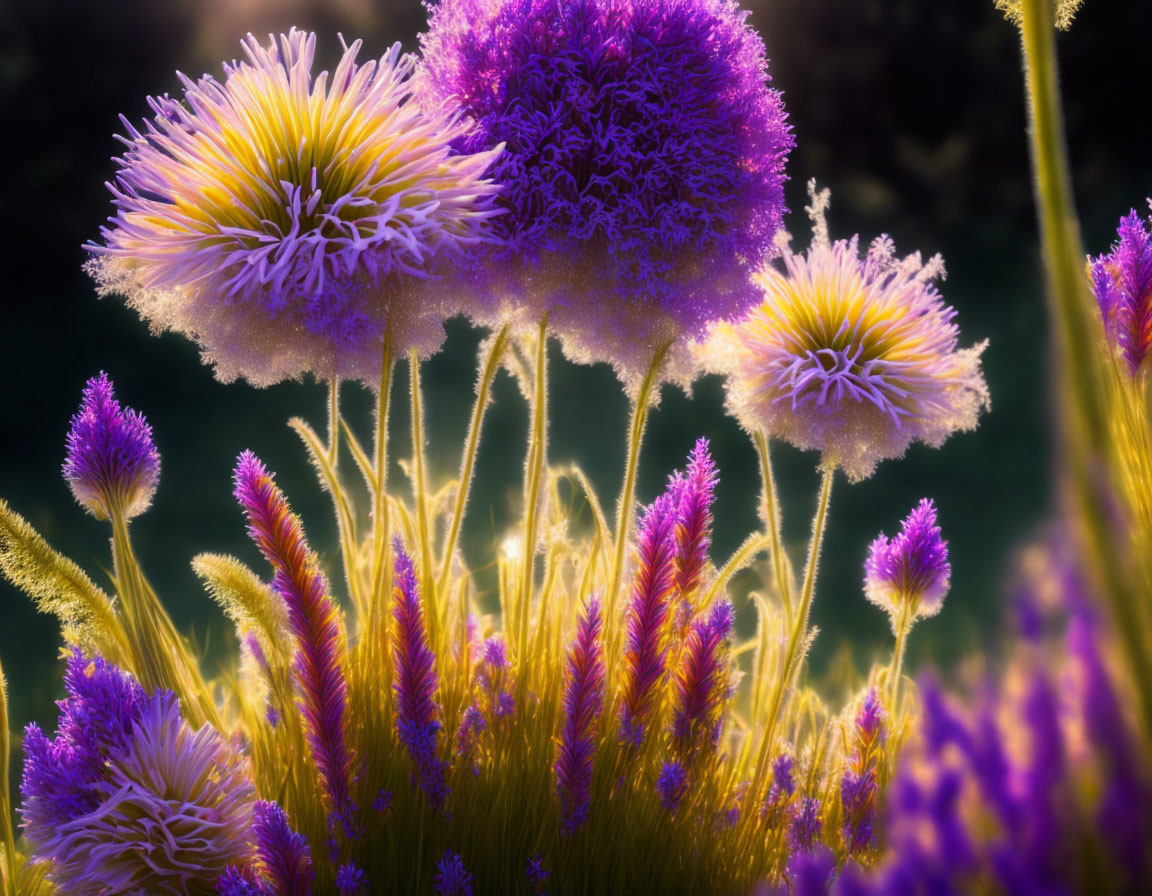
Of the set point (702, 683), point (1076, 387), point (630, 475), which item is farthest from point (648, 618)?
point (1076, 387)

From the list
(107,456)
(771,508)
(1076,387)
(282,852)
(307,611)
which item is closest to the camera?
(1076,387)

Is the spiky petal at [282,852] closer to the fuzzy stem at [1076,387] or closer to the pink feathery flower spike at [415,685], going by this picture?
the pink feathery flower spike at [415,685]

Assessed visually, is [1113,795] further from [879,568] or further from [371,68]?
[371,68]

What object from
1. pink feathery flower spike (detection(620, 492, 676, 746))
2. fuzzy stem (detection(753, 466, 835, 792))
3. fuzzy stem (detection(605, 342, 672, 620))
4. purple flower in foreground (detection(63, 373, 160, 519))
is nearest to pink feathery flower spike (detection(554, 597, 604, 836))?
pink feathery flower spike (detection(620, 492, 676, 746))

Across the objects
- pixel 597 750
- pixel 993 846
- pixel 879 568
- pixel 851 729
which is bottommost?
pixel 993 846

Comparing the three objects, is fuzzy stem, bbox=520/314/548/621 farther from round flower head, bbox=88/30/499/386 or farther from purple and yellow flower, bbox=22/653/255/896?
purple and yellow flower, bbox=22/653/255/896

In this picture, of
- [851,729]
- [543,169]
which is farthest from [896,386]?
[543,169]

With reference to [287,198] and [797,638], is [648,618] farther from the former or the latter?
[287,198]

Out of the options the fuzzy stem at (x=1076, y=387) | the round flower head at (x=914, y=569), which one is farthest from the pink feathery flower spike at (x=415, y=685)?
the fuzzy stem at (x=1076, y=387)
